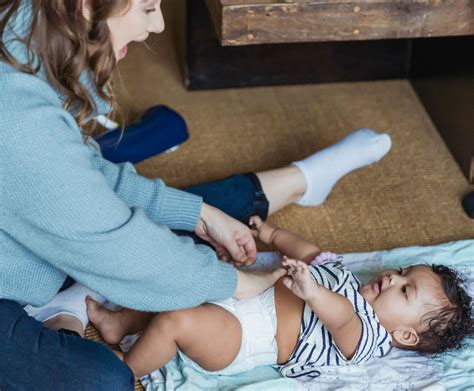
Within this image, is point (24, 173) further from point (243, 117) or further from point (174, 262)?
point (243, 117)

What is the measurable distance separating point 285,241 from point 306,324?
0.86 feet

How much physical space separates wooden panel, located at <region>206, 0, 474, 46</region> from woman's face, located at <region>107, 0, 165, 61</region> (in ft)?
0.83

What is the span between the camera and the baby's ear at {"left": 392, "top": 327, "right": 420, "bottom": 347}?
141 cm

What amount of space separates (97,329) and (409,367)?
53 cm

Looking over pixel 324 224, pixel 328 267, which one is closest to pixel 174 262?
pixel 328 267

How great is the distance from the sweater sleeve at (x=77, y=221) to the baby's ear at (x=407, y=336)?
0.34m

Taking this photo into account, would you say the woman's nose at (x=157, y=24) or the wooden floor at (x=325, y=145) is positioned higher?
the woman's nose at (x=157, y=24)

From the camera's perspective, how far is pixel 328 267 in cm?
148

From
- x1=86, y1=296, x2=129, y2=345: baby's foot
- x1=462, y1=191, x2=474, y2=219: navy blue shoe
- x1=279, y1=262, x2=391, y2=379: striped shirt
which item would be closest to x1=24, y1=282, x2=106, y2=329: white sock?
x1=86, y1=296, x2=129, y2=345: baby's foot

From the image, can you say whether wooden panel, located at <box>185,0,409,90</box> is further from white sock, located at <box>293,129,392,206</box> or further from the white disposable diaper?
the white disposable diaper

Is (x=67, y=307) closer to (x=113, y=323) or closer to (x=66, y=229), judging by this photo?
(x=113, y=323)

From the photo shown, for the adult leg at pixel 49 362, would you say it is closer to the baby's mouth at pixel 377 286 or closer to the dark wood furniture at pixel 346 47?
the baby's mouth at pixel 377 286

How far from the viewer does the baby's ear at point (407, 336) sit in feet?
4.61

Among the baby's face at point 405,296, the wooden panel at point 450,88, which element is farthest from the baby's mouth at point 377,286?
the wooden panel at point 450,88
